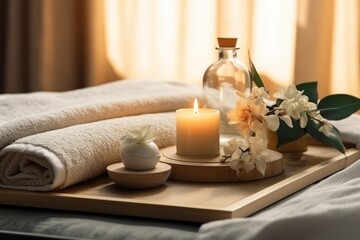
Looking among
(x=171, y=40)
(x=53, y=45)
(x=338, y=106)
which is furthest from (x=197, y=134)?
(x=53, y=45)

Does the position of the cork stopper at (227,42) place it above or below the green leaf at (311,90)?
above

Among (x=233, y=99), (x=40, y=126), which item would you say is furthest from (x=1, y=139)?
(x=233, y=99)

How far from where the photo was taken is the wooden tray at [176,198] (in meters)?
1.19

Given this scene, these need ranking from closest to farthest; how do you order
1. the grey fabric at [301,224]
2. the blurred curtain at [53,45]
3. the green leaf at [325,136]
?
the grey fabric at [301,224], the green leaf at [325,136], the blurred curtain at [53,45]

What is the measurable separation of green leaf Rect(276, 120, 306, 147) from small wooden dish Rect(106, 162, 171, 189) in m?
0.30

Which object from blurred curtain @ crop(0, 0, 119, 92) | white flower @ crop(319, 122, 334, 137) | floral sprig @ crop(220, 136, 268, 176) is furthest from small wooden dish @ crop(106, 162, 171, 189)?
blurred curtain @ crop(0, 0, 119, 92)

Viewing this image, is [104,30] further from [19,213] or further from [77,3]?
[19,213]

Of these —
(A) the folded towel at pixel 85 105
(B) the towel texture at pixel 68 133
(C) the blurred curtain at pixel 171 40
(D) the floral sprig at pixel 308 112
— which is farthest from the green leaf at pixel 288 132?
(C) the blurred curtain at pixel 171 40

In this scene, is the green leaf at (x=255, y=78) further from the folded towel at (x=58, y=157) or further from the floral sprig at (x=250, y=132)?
the folded towel at (x=58, y=157)

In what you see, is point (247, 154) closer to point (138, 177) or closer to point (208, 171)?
point (208, 171)

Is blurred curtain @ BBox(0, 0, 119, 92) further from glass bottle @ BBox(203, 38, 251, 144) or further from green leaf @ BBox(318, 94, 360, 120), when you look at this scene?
green leaf @ BBox(318, 94, 360, 120)

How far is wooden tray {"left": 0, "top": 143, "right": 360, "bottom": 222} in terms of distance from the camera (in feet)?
3.90

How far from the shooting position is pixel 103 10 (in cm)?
275

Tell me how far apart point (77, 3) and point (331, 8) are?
0.93m
